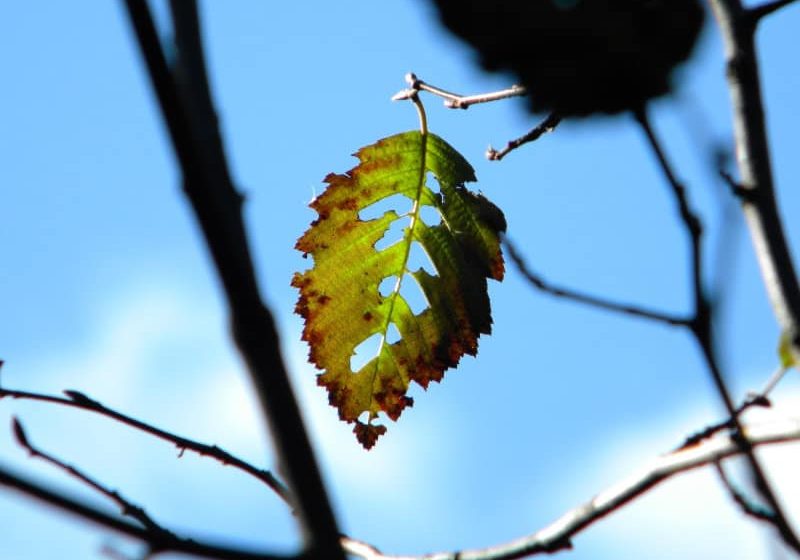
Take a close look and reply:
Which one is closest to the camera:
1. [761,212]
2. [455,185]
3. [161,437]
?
[761,212]

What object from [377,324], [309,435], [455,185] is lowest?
[309,435]

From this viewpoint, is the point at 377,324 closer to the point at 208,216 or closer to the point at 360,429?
the point at 360,429

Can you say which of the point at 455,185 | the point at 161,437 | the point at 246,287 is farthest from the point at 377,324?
the point at 246,287

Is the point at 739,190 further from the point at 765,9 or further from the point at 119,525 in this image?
the point at 119,525

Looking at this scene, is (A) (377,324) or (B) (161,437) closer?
(B) (161,437)

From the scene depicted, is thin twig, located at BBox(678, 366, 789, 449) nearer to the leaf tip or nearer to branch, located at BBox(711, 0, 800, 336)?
branch, located at BBox(711, 0, 800, 336)

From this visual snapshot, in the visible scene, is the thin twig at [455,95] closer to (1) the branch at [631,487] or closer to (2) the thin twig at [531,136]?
(2) the thin twig at [531,136]
